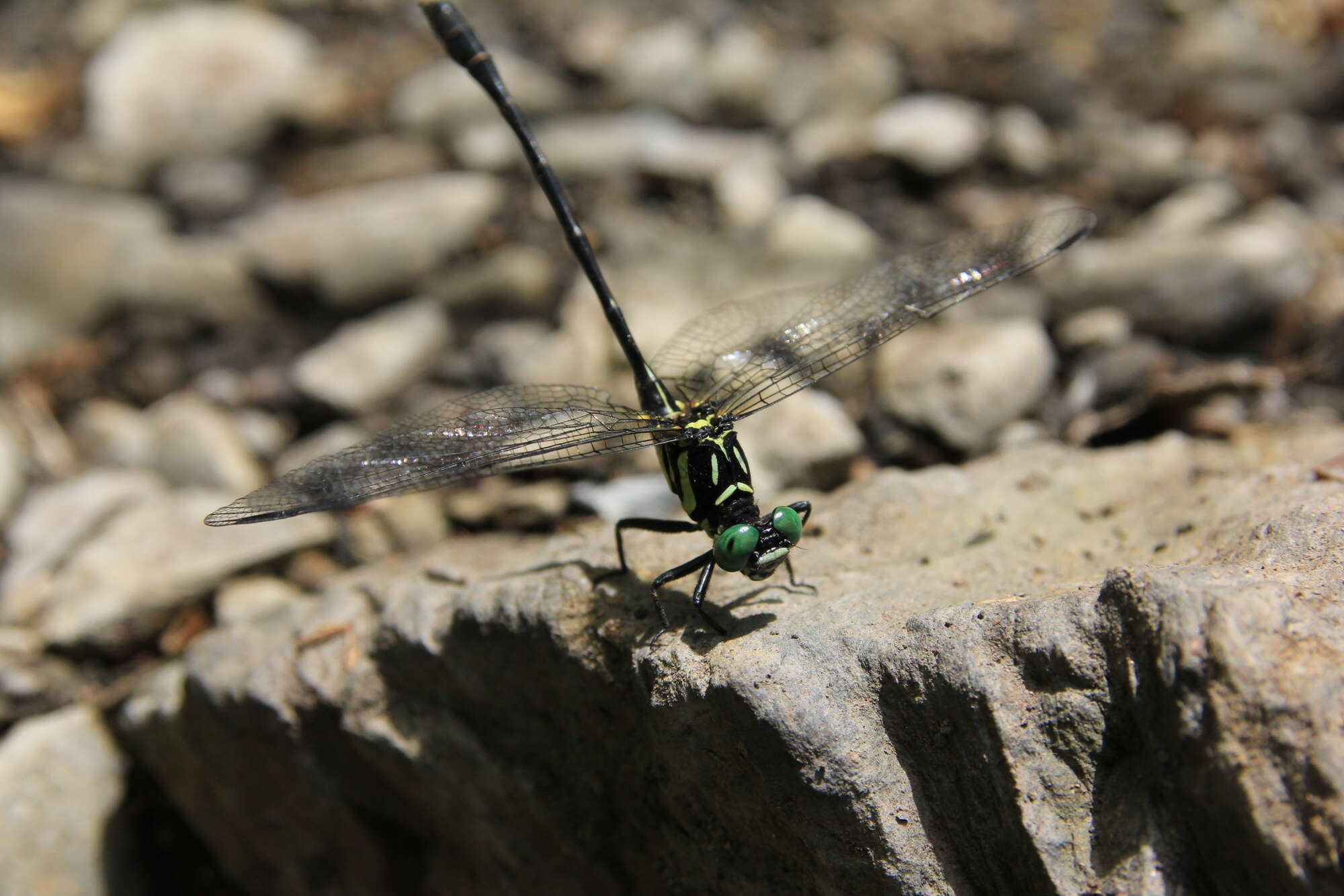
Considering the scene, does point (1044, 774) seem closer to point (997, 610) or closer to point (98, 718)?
point (997, 610)

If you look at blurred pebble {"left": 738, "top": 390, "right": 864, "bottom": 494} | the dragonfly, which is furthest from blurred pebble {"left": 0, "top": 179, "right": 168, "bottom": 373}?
blurred pebble {"left": 738, "top": 390, "right": 864, "bottom": 494}

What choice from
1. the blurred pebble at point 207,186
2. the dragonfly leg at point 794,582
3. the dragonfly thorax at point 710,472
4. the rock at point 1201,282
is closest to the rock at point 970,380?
the rock at point 1201,282

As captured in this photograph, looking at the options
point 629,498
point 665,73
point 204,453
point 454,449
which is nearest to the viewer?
point 454,449

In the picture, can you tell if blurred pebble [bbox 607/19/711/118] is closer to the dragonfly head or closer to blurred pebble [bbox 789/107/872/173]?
blurred pebble [bbox 789/107/872/173]

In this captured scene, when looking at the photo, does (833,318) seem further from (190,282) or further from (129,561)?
(190,282)

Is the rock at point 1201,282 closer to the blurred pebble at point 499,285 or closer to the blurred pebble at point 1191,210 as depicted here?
the blurred pebble at point 1191,210

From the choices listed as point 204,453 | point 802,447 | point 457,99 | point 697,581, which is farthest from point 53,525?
point 802,447
